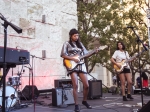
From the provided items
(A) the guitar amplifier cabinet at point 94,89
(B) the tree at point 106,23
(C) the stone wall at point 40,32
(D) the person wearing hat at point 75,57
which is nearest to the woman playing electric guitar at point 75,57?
(D) the person wearing hat at point 75,57

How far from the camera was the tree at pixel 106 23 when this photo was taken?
12.3 meters

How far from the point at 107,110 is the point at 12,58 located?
2.33m

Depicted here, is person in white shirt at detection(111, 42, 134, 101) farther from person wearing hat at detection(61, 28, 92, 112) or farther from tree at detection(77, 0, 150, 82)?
tree at detection(77, 0, 150, 82)

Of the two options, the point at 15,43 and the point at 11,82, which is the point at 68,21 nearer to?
the point at 15,43

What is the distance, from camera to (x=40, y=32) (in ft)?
29.1

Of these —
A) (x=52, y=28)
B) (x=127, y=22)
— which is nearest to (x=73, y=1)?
(x=52, y=28)

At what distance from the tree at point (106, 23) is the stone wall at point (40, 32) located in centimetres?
239

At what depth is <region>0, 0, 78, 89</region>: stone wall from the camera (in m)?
7.95

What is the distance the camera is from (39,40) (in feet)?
28.6

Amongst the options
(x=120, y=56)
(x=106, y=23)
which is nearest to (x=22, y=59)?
(x=120, y=56)

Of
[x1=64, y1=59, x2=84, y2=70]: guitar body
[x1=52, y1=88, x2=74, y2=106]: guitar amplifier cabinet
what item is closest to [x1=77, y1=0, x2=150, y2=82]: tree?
[x1=52, y1=88, x2=74, y2=106]: guitar amplifier cabinet

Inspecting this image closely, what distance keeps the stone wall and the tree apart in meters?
2.39

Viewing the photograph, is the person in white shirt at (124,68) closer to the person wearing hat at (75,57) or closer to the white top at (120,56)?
the white top at (120,56)

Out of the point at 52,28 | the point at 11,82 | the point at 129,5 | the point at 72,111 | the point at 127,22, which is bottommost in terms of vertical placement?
the point at 72,111
